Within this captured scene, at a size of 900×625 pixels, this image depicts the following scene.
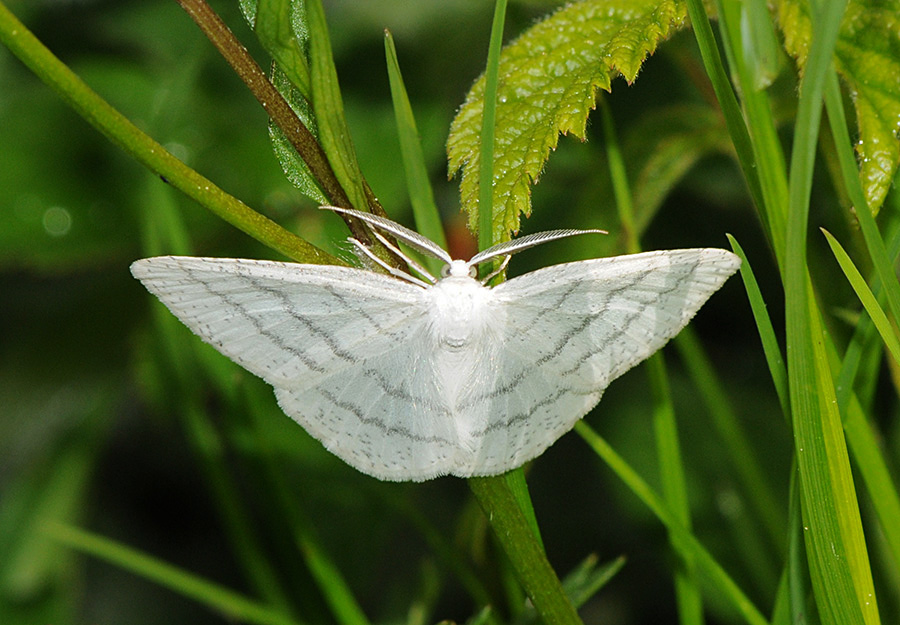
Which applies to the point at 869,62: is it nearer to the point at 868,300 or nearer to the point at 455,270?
the point at 868,300

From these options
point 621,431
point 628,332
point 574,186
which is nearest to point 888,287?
point 628,332

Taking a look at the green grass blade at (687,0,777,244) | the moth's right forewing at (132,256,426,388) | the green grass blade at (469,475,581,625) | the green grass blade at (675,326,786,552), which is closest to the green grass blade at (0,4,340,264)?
Answer: the moth's right forewing at (132,256,426,388)

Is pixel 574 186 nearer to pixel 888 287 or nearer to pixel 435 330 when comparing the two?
pixel 435 330

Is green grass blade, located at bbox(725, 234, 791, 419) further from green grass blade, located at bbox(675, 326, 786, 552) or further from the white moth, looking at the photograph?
green grass blade, located at bbox(675, 326, 786, 552)

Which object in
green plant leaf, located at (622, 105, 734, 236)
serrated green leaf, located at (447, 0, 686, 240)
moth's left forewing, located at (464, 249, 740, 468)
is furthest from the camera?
green plant leaf, located at (622, 105, 734, 236)

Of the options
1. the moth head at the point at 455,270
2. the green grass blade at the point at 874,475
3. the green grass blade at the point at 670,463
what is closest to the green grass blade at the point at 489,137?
the moth head at the point at 455,270

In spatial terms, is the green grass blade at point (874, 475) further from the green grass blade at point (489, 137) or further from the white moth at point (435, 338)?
the green grass blade at point (489, 137)
